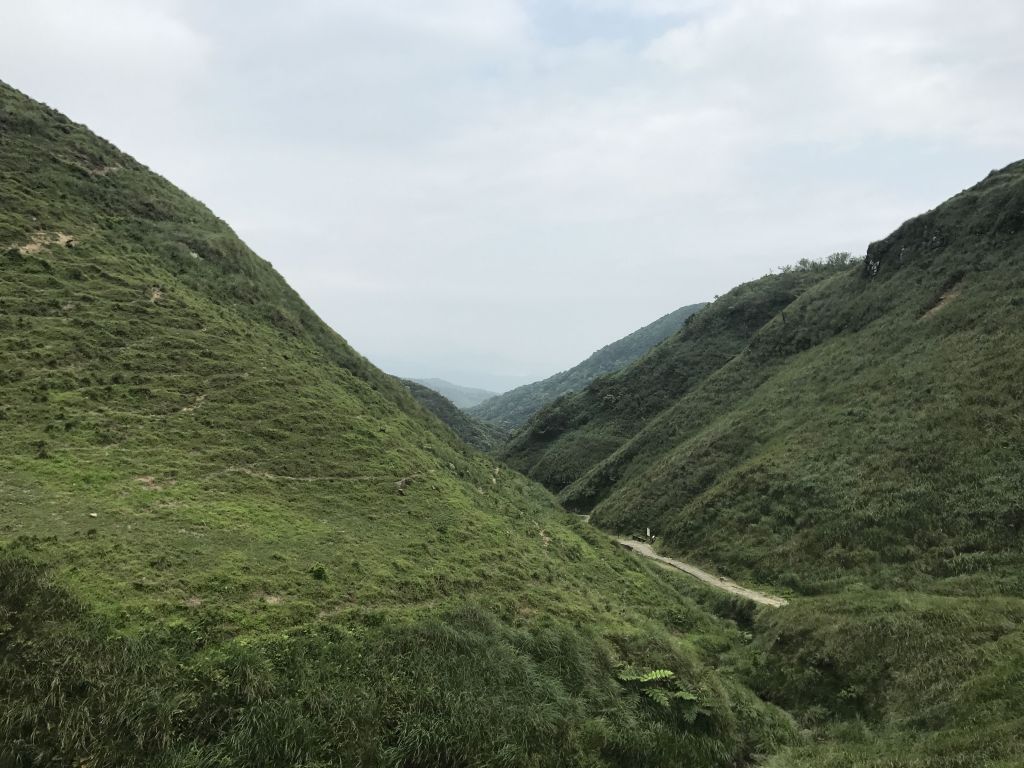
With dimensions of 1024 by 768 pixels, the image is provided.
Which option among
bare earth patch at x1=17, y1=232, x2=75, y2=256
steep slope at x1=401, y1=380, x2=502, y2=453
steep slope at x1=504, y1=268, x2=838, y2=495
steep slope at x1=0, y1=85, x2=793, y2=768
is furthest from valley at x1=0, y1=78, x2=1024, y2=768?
steep slope at x1=401, y1=380, x2=502, y2=453

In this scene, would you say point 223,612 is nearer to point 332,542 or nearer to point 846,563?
point 332,542

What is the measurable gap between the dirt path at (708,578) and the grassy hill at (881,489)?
1264mm

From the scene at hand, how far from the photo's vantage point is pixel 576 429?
94812mm

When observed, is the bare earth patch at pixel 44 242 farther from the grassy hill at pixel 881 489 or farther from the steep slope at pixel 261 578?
the grassy hill at pixel 881 489

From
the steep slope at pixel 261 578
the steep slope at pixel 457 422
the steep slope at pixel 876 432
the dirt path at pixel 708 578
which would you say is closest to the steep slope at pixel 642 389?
the steep slope at pixel 876 432

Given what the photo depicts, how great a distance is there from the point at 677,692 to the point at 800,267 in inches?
4636

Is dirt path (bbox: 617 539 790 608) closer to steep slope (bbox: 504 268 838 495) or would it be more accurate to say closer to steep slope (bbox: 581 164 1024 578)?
steep slope (bbox: 581 164 1024 578)

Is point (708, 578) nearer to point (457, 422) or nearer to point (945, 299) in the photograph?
point (945, 299)

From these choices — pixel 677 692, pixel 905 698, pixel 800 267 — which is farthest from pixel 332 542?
pixel 800 267

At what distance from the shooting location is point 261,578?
16172mm

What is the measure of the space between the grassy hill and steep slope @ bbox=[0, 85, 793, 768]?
405 cm

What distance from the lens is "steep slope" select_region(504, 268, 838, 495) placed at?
3327 inches

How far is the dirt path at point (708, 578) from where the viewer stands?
1178 inches

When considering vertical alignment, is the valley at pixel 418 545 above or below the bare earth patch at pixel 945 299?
below
